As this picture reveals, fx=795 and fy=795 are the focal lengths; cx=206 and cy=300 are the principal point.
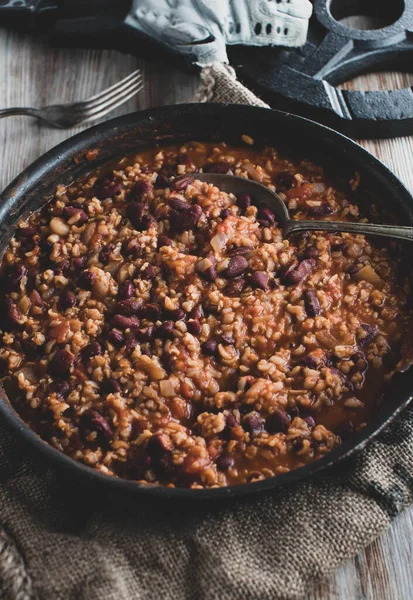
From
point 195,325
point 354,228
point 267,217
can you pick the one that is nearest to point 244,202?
point 267,217

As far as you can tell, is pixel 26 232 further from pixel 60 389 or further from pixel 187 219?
pixel 60 389

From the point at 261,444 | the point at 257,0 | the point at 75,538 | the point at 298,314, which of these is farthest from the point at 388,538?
the point at 257,0

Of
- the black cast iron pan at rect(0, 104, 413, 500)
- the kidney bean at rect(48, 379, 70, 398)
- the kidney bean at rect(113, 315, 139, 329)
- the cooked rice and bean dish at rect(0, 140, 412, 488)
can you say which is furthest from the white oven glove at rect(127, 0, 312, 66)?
the kidney bean at rect(48, 379, 70, 398)

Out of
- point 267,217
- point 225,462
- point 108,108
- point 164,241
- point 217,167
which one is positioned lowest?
point 225,462

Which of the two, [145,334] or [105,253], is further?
[105,253]

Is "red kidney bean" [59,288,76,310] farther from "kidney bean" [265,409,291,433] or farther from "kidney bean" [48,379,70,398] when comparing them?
"kidney bean" [265,409,291,433]

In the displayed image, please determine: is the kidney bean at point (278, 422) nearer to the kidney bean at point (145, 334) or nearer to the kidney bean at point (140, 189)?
the kidney bean at point (145, 334)
